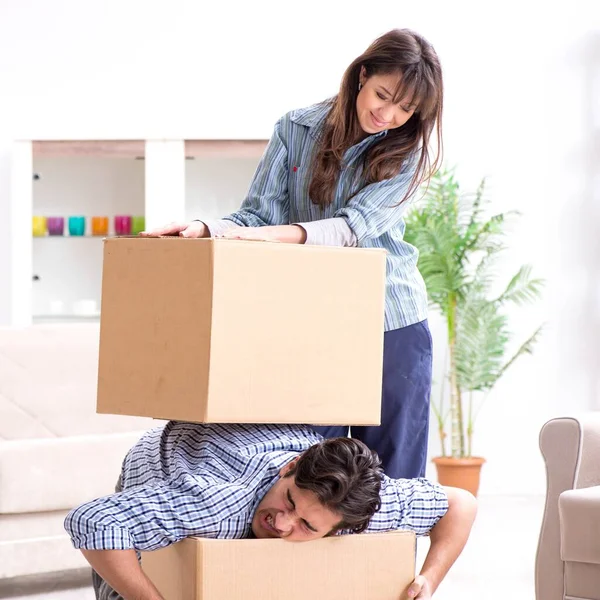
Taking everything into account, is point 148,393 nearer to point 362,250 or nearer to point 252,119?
point 362,250

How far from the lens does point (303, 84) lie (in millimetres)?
5070

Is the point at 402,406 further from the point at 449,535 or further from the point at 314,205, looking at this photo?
the point at 314,205

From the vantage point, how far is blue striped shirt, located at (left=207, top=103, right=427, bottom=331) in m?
1.81

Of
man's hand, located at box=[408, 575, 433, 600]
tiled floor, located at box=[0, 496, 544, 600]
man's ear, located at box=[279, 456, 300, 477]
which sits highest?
man's ear, located at box=[279, 456, 300, 477]

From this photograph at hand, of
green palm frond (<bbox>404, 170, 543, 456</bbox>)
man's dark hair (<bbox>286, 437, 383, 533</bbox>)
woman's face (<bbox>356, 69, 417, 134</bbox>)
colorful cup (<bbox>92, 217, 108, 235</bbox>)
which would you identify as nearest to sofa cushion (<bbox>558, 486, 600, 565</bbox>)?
man's dark hair (<bbox>286, 437, 383, 533</bbox>)

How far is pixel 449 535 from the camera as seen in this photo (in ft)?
5.58

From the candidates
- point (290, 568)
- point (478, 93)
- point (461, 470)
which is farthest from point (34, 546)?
point (478, 93)

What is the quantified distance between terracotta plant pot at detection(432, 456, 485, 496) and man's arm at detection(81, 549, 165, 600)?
3430 mm

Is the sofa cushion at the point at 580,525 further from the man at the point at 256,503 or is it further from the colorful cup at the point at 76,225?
the colorful cup at the point at 76,225

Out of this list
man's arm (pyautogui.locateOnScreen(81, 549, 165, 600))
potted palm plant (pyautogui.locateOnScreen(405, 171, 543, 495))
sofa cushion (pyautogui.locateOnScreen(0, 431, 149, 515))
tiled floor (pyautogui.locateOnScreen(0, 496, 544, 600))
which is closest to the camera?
man's arm (pyautogui.locateOnScreen(81, 549, 165, 600))

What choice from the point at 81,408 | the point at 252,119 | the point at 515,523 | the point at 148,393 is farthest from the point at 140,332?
the point at 252,119

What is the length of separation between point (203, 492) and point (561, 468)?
A: 4.22 ft

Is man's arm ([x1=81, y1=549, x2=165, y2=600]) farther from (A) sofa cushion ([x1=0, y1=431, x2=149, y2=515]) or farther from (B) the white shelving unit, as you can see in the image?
(B) the white shelving unit

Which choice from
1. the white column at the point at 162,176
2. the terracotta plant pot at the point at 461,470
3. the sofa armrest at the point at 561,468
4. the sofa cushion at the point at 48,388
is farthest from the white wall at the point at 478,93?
the sofa armrest at the point at 561,468
